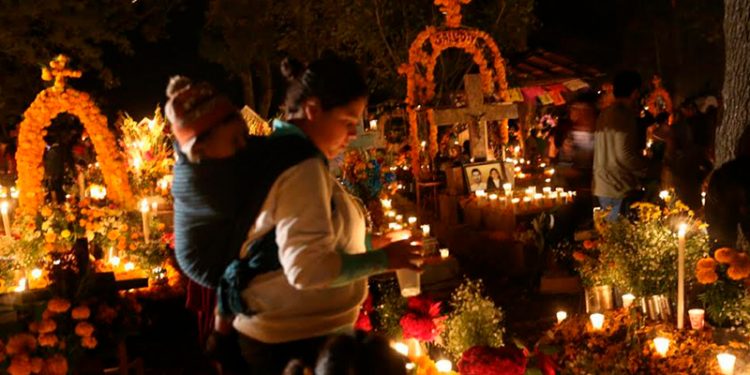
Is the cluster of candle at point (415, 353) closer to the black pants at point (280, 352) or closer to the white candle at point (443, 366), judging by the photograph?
the white candle at point (443, 366)

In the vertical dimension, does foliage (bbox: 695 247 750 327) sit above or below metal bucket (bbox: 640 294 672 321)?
above

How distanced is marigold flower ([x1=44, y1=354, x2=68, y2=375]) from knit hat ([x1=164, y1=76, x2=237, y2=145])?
217 centimetres

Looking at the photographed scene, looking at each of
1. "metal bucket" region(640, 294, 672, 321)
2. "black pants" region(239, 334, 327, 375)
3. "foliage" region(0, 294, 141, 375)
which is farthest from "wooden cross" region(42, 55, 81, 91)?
"black pants" region(239, 334, 327, 375)

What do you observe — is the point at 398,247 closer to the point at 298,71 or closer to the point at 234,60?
the point at 298,71

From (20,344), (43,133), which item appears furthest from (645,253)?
(43,133)

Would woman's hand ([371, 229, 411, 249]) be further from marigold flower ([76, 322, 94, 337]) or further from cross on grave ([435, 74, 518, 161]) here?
cross on grave ([435, 74, 518, 161])

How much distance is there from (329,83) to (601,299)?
3648 millimetres

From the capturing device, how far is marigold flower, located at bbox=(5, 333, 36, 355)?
3699mm

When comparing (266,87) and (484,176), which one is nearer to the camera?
(484,176)

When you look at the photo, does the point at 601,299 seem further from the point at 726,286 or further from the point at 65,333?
the point at 65,333

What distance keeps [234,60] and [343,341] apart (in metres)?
24.7

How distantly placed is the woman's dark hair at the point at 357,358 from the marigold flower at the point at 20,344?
2270 mm

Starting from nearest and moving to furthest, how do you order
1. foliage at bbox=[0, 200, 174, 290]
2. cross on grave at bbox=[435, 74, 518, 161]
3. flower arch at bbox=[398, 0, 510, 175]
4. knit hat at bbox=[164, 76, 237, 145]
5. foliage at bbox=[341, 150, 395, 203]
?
knit hat at bbox=[164, 76, 237, 145] → foliage at bbox=[0, 200, 174, 290] → foliage at bbox=[341, 150, 395, 203] → cross on grave at bbox=[435, 74, 518, 161] → flower arch at bbox=[398, 0, 510, 175]

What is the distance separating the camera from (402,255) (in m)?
2.20
